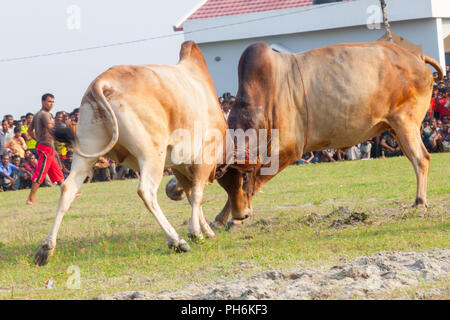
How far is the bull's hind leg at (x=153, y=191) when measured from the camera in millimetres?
6117

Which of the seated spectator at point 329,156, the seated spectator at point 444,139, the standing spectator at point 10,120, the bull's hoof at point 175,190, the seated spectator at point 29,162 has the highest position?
the bull's hoof at point 175,190

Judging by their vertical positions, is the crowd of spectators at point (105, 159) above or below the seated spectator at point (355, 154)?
above

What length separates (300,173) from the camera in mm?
15055

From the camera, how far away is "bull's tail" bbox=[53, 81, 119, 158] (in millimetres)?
5926

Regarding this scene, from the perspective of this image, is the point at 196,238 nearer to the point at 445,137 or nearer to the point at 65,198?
the point at 65,198

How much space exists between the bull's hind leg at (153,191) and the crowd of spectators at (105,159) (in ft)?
35.3

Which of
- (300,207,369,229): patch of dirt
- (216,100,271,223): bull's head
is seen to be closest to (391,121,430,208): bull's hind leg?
(300,207,369,229): patch of dirt

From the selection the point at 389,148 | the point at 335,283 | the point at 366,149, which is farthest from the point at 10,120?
the point at 335,283

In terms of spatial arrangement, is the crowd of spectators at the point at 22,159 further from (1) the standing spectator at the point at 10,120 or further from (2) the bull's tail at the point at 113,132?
(2) the bull's tail at the point at 113,132

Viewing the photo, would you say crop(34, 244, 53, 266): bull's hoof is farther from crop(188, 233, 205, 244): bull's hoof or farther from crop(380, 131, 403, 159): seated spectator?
crop(380, 131, 403, 159): seated spectator

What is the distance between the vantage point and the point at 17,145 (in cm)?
1767

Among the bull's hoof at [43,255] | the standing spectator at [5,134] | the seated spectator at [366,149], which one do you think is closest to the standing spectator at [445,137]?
the seated spectator at [366,149]
